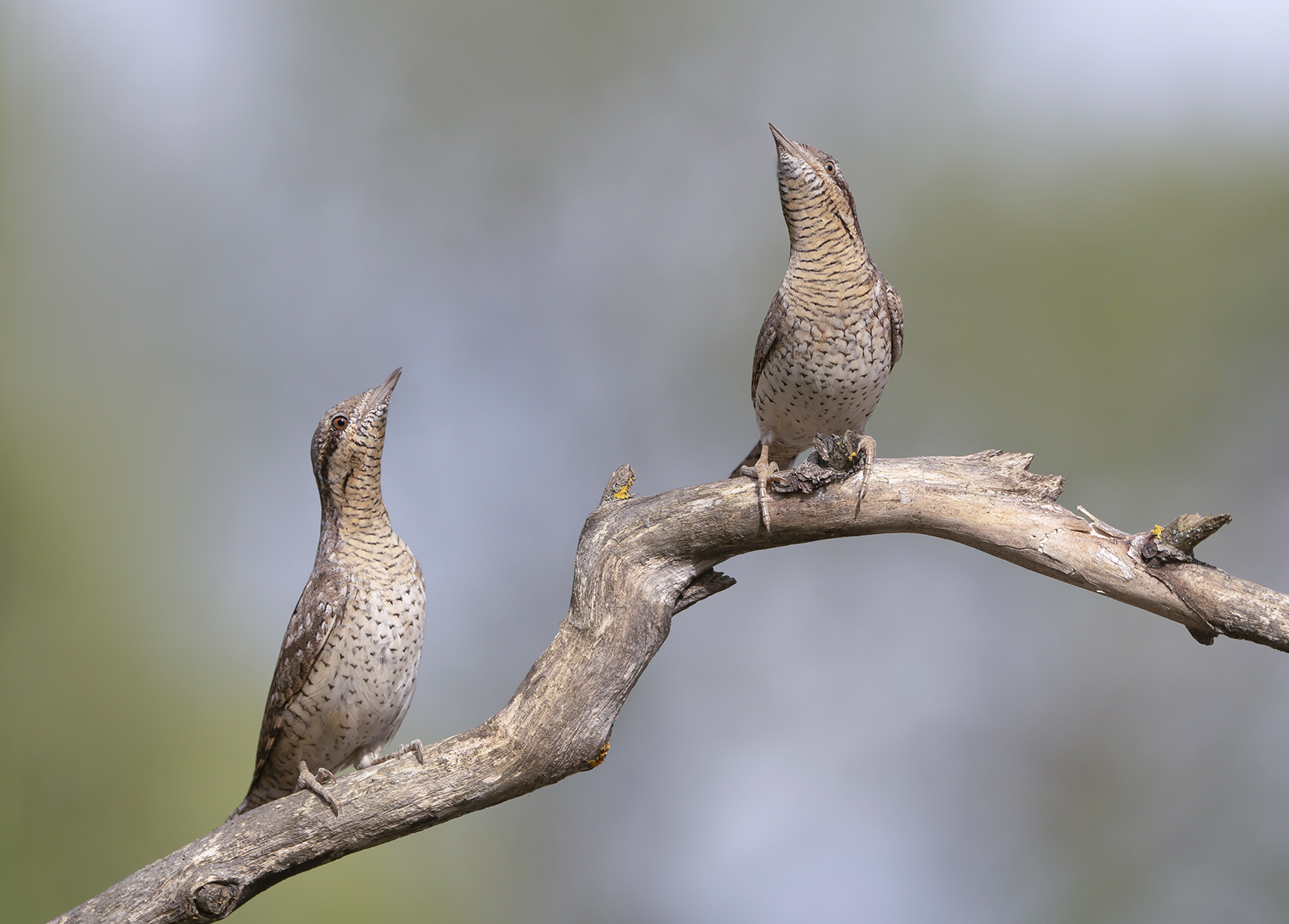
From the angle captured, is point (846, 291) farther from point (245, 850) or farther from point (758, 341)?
point (245, 850)

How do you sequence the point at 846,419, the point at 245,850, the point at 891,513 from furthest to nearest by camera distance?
the point at 846,419
the point at 891,513
the point at 245,850

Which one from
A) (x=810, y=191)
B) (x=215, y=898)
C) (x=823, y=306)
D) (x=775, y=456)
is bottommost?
(x=215, y=898)

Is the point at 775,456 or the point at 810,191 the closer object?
the point at 810,191

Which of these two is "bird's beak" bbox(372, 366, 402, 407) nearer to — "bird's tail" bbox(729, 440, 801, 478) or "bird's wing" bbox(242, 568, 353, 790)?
"bird's wing" bbox(242, 568, 353, 790)

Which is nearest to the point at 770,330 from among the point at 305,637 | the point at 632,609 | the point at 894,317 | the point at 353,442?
the point at 894,317

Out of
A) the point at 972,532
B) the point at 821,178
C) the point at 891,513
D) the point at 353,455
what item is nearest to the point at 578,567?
the point at 353,455

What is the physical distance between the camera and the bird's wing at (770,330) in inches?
113

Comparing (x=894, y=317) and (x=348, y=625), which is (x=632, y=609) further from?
(x=894, y=317)

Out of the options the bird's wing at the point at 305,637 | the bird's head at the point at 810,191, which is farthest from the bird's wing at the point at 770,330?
the bird's wing at the point at 305,637

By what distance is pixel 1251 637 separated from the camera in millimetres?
2115

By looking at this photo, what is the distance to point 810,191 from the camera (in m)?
2.76

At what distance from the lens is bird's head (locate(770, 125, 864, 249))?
2.73m

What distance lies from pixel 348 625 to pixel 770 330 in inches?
63.9

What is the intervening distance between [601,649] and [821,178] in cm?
162
